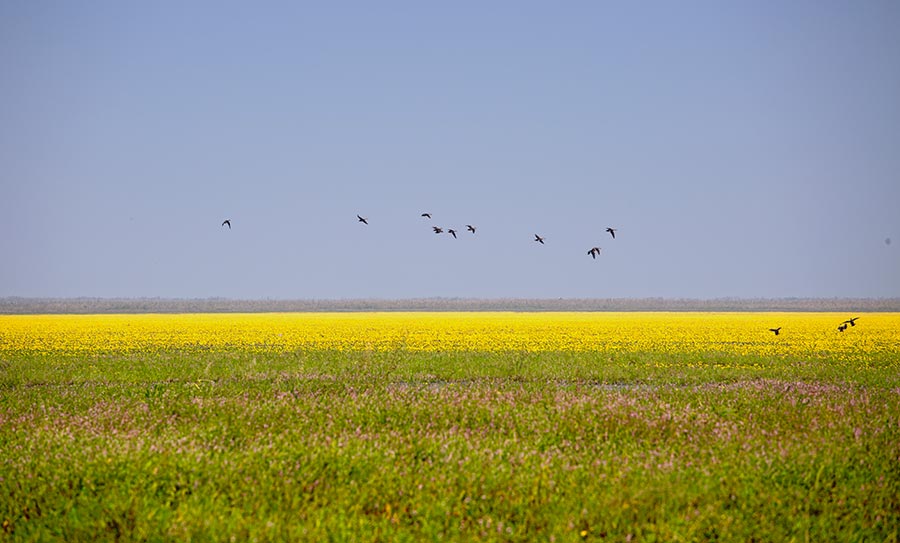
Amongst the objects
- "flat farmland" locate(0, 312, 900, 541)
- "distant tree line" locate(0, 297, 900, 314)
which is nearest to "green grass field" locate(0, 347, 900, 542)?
"flat farmland" locate(0, 312, 900, 541)

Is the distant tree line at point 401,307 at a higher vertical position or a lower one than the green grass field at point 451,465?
higher

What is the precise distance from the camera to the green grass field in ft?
23.8

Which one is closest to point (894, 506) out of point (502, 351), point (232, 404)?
point (232, 404)

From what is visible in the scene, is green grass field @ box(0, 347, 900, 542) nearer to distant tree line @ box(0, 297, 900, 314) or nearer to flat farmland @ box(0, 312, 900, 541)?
flat farmland @ box(0, 312, 900, 541)

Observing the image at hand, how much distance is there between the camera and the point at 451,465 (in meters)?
8.77

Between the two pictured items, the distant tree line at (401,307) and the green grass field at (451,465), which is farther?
the distant tree line at (401,307)

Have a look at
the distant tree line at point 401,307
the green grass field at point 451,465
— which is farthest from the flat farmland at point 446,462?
the distant tree line at point 401,307

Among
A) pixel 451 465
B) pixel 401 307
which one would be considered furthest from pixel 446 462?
pixel 401 307

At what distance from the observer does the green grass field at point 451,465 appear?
7262 millimetres

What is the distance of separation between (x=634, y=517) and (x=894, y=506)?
2.84m

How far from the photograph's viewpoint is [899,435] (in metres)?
10.6

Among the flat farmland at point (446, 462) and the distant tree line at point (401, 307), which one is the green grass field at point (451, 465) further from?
the distant tree line at point (401, 307)

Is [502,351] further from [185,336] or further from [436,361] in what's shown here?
[185,336]

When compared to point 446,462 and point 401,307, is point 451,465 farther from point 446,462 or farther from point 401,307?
point 401,307
